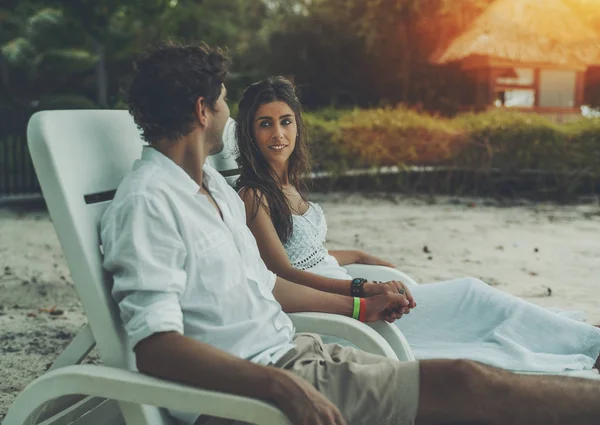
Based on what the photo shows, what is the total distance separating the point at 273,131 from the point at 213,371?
1578mm

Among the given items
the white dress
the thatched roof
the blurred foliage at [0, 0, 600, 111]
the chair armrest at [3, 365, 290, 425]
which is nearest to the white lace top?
the white dress

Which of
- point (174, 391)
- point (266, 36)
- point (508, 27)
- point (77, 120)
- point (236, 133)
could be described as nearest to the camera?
point (174, 391)

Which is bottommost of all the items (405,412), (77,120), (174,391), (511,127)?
(511,127)

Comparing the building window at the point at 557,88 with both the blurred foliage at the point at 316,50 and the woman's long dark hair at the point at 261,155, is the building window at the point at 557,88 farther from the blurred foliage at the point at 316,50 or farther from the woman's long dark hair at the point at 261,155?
the woman's long dark hair at the point at 261,155

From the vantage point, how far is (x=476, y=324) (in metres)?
3.24

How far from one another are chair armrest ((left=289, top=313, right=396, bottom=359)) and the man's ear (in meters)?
0.84

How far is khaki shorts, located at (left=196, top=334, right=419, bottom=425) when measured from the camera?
78.7 inches

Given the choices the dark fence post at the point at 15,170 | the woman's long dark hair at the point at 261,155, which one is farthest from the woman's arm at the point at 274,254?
the dark fence post at the point at 15,170

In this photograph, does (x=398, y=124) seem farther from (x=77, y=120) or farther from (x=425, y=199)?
(x=77, y=120)

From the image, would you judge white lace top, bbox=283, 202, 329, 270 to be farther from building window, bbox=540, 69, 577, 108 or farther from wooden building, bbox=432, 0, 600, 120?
building window, bbox=540, 69, 577, 108

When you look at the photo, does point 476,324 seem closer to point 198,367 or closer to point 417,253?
point 198,367

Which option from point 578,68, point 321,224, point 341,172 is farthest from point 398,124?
point 578,68

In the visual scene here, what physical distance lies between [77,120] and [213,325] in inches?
29.0

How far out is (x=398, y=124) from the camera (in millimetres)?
14000
